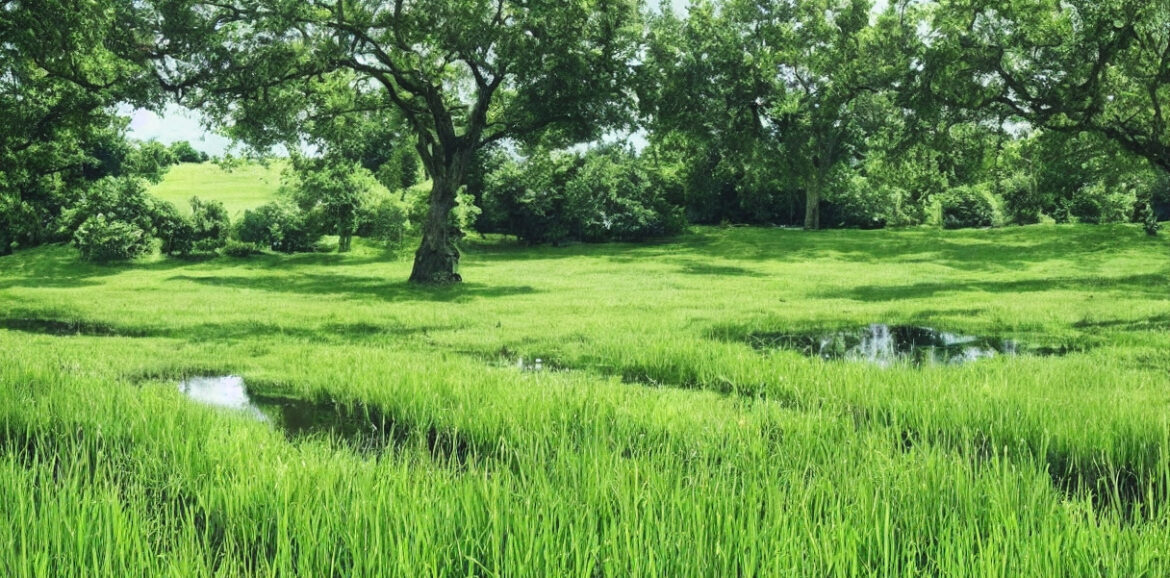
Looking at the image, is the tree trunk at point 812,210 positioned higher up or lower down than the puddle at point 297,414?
higher up

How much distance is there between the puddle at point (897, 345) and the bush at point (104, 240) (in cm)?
2986

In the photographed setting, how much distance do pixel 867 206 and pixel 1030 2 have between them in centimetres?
3078

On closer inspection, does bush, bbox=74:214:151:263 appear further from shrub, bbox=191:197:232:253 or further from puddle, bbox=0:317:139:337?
puddle, bbox=0:317:139:337

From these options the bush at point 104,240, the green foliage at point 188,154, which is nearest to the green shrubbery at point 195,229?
the bush at point 104,240

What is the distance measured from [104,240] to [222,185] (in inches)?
1098

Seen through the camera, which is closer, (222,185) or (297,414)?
(297,414)

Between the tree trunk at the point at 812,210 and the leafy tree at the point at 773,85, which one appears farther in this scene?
the tree trunk at the point at 812,210

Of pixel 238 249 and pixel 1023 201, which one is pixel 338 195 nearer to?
pixel 238 249

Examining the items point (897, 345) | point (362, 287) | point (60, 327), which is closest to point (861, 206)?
point (362, 287)

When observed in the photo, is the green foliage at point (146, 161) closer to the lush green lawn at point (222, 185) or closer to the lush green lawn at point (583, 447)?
the lush green lawn at point (222, 185)

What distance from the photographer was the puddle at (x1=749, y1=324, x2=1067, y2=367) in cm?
1231

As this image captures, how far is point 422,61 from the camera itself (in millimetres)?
26031

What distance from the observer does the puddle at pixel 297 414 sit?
744cm

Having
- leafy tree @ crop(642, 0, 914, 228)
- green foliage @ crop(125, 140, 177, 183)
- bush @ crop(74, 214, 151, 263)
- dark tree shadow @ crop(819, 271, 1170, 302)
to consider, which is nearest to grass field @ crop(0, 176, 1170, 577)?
dark tree shadow @ crop(819, 271, 1170, 302)
